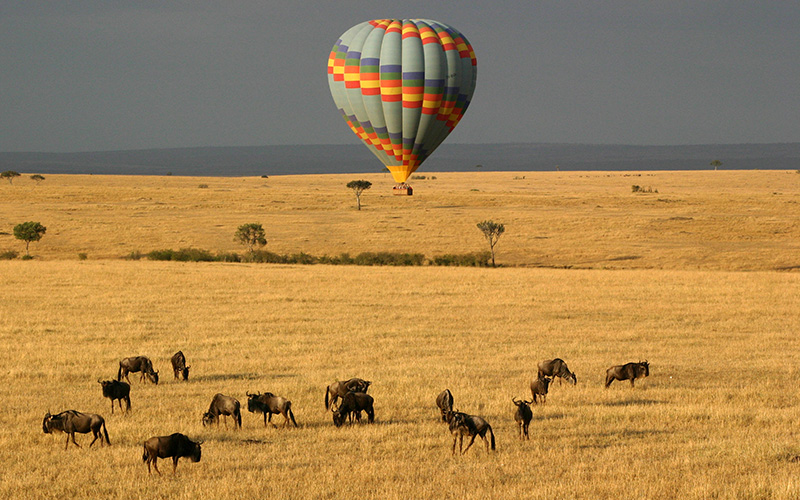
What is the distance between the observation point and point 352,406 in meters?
14.9

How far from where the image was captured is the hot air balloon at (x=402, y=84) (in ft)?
161

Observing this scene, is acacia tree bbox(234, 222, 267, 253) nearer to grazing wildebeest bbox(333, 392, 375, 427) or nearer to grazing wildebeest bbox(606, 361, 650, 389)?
grazing wildebeest bbox(606, 361, 650, 389)

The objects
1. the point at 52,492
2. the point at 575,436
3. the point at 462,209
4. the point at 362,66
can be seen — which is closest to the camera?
the point at 52,492

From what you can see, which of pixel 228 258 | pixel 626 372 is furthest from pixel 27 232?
pixel 626 372

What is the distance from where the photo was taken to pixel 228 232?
265ft

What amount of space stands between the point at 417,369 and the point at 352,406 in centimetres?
650

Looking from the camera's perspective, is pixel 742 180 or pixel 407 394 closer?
pixel 407 394

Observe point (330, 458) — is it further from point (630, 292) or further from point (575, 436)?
point (630, 292)

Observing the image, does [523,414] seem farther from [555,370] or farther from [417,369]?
[417,369]

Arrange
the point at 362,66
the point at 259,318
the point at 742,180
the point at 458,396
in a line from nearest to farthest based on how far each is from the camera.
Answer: the point at 458,396, the point at 259,318, the point at 362,66, the point at 742,180

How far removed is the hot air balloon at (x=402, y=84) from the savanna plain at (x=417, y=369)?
298 inches

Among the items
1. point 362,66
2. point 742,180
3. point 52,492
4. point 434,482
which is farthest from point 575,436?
point 742,180

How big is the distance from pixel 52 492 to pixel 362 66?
40696 millimetres

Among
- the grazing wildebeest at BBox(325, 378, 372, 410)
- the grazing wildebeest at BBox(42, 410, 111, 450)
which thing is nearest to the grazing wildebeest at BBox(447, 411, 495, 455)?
the grazing wildebeest at BBox(325, 378, 372, 410)
